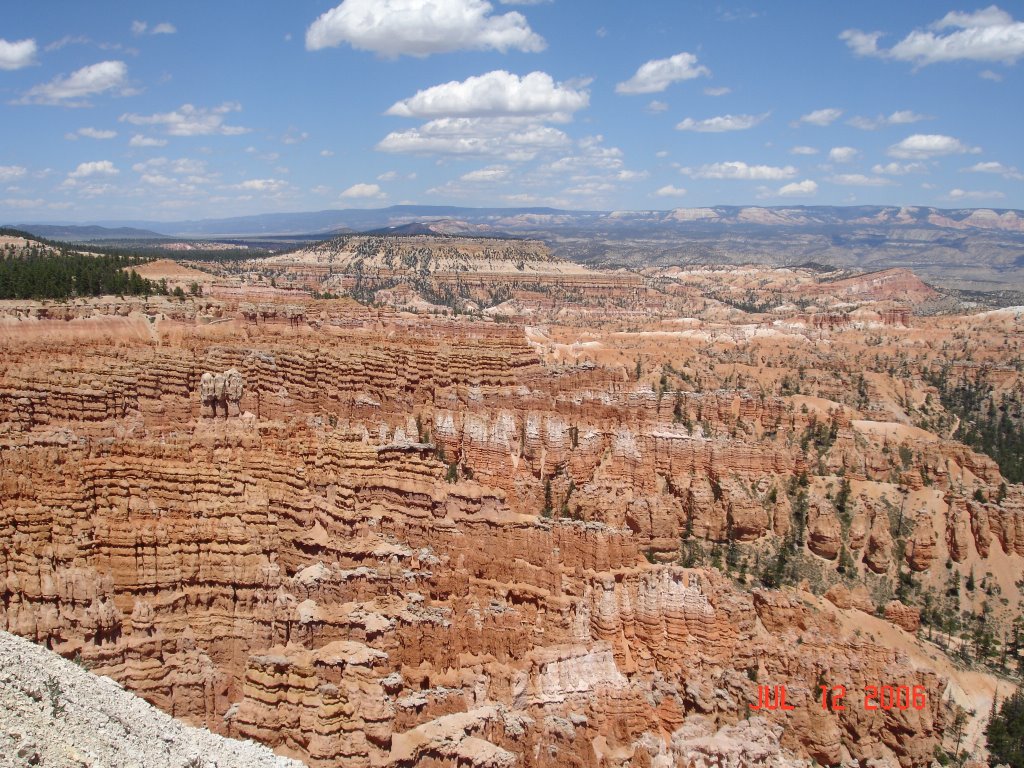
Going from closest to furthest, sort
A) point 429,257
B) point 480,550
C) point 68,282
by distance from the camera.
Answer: point 480,550 < point 68,282 < point 429,257

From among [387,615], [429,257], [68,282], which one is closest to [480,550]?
[387,615]

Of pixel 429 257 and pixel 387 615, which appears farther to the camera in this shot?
pixel 429 257

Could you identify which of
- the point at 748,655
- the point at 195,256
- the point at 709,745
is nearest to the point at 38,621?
the point at 709,745

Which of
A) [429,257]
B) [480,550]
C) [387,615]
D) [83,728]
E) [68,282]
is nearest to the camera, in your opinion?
[83,728]

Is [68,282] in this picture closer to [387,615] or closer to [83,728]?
[387,615]

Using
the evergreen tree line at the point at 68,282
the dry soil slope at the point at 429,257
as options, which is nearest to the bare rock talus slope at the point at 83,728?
the evergreen tree line at the point at 68,282

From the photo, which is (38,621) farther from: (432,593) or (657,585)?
(657,585)
